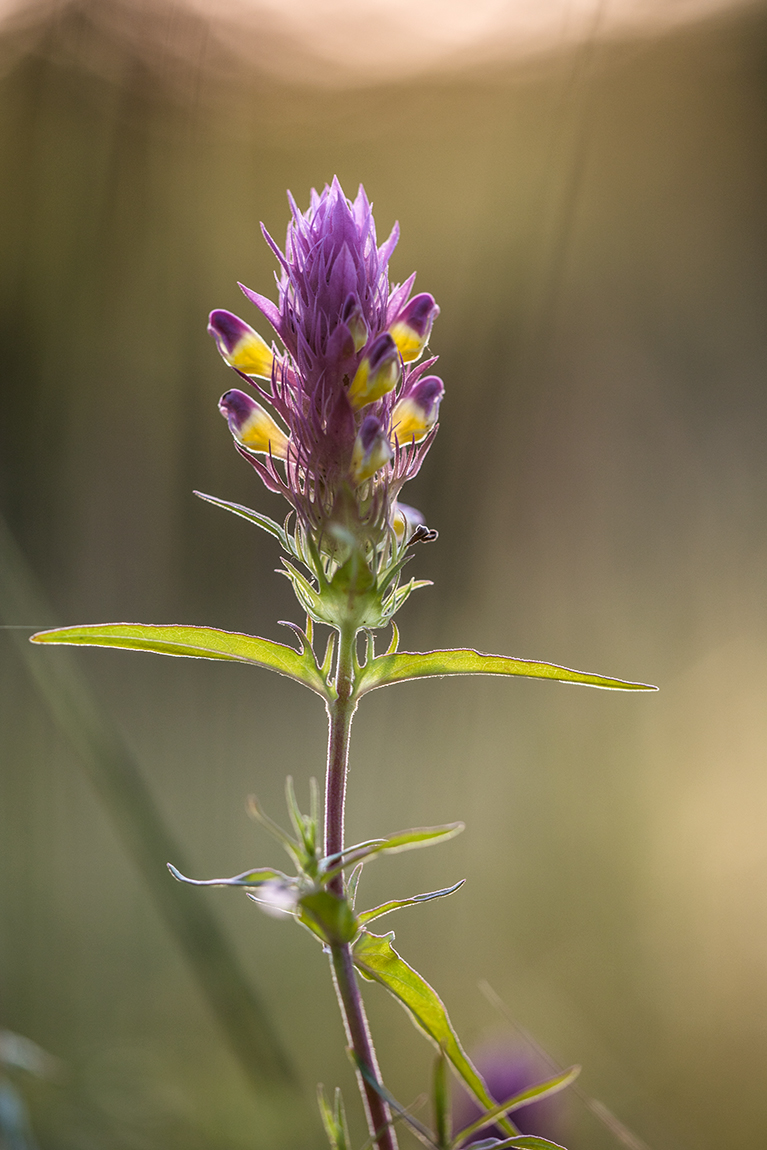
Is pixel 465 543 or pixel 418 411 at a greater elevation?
pixel 418 411

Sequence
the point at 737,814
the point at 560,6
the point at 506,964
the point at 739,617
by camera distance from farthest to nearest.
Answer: the point at 739,617
the point at 737,814
the point at 506,964
the point at 560,6

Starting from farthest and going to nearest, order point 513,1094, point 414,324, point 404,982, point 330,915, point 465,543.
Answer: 1. point 465,543
2. point 513,1094
3. point 414,324
4. point 404,982
5. point 330,915

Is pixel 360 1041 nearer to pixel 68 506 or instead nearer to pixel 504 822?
pixel 504 822

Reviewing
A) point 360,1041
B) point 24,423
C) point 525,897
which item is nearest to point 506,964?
point 525,897

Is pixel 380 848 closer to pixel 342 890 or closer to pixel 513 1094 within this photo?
pixel 342 890

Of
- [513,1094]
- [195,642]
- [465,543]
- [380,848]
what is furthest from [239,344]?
[465,543]

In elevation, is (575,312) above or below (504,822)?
above

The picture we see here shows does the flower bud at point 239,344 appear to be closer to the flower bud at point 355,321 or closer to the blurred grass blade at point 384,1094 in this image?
the flower bud at point 355,321

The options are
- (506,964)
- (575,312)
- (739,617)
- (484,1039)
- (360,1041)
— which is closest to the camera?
(360,1041)
